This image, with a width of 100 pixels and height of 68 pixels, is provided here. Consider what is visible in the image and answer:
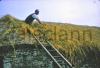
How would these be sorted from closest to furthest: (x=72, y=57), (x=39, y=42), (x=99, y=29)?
(x=39, y=42) < (x=72, y=57) < (x=99, y=29)

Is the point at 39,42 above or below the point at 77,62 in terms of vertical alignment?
above

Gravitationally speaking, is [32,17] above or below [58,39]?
above

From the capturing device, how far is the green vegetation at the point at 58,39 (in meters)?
10.4

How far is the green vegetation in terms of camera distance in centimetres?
1045

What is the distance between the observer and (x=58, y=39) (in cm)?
1102

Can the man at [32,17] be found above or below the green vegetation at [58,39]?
above

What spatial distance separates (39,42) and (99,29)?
5.35 m

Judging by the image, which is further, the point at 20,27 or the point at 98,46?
the point at 98,46

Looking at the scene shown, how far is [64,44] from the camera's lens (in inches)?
424

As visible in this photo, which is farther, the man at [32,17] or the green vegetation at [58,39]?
the man at [32,17]

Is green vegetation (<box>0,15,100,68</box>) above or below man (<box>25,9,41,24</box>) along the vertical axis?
below

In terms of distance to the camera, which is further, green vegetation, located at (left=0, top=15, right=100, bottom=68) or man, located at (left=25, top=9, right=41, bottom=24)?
man, located at (left=25, top=9, right=41, bottom=24)

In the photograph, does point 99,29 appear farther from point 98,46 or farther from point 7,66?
point 7,66

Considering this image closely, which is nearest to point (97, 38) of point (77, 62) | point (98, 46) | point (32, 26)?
point (98, 46)
